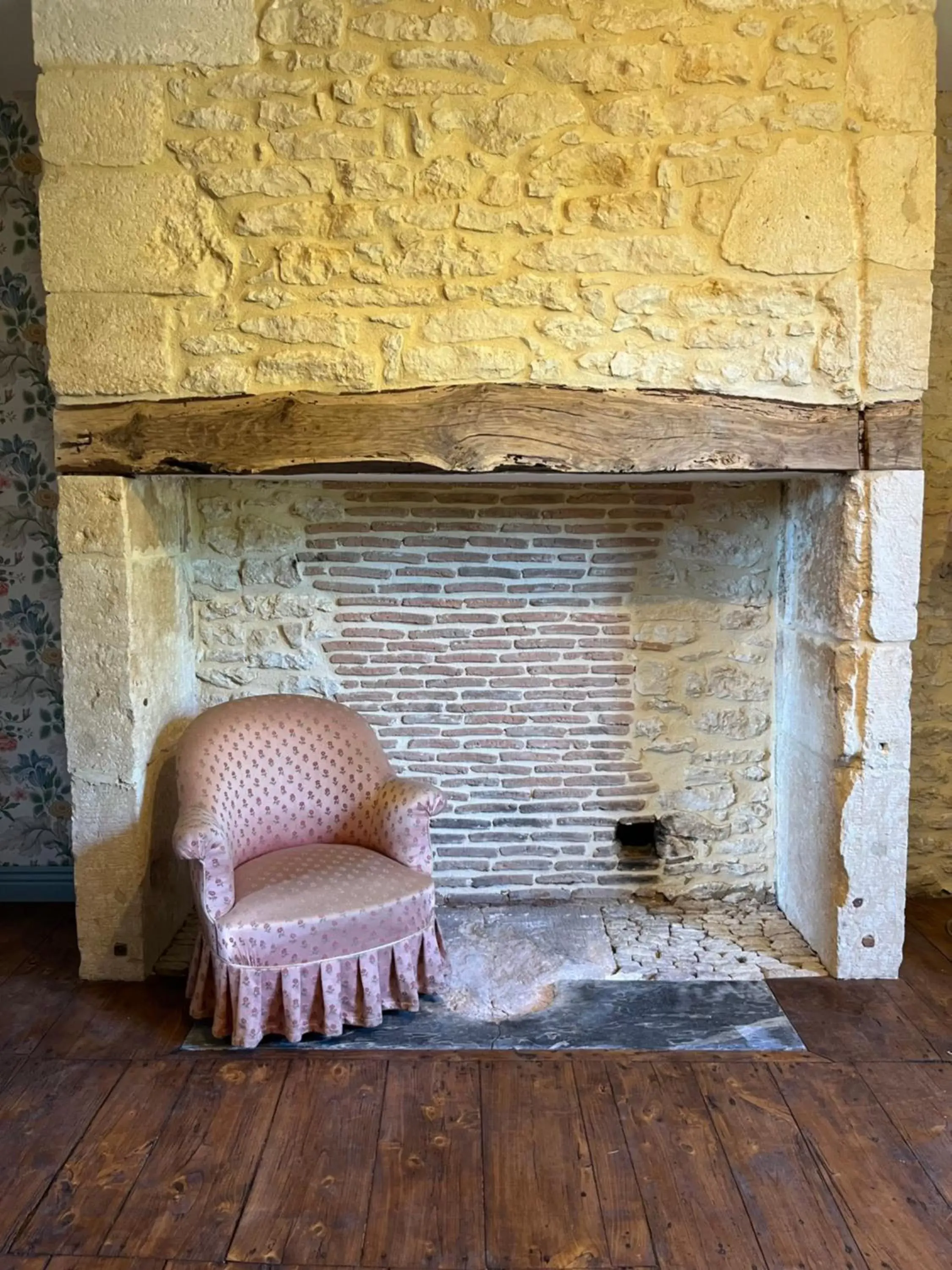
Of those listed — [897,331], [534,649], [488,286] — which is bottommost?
[534,649]

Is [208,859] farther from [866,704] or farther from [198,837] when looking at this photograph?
[866,704]

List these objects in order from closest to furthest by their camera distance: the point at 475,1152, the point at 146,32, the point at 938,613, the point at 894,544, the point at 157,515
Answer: the point at 475,1152, the point at 146,32, the point at 894,544, the point at 157,515, the point at 938,613

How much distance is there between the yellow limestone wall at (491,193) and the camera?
9.34 feet

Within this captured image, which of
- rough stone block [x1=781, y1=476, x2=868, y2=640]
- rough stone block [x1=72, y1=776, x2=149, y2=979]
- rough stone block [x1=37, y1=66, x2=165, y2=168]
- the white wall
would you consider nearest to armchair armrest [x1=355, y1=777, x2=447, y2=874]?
rough stone block [x1=72, y1=776, x2=149, y2=979]

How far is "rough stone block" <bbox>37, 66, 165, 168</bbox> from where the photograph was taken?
2883mm

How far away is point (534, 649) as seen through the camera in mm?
3787

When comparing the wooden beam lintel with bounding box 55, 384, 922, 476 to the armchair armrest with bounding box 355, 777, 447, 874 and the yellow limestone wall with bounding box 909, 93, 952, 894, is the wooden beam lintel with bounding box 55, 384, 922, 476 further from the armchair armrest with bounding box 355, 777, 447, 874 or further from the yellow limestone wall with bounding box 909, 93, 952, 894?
the armchair armrest with bounding box 355, 777, 447, 874

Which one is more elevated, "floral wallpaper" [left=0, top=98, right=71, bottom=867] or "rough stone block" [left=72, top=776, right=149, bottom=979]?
"floral wallpaper" [left=0, top=98, right=71, bottom=867]

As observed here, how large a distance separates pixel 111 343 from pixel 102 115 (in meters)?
0.68

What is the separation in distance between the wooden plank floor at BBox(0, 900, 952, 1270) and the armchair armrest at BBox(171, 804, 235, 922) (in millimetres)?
449

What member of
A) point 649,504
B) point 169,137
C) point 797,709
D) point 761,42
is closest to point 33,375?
point 169,137

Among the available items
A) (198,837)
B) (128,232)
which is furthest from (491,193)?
(198,837)

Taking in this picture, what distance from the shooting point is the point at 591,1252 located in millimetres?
2023

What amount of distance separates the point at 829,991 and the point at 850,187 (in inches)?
101
